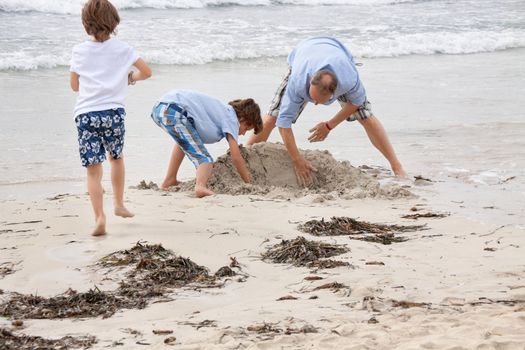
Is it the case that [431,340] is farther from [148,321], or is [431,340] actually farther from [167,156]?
[167,156]

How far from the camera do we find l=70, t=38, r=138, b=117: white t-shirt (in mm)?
5578

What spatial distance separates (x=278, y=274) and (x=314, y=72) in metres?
2.34

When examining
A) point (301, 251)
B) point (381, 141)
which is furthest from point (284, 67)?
point (301, 251)

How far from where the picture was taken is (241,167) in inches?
283

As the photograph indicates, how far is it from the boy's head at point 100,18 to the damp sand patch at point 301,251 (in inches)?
67.1

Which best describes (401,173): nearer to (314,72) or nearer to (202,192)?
(314,72)

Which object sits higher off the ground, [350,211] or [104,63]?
[104,63]

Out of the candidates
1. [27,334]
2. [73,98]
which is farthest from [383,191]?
[73,98]

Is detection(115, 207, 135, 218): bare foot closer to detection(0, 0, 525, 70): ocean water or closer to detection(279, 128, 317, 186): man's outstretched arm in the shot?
detection(279, 128, 317, 186): man's outstretched arm

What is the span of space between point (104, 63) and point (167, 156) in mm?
3000

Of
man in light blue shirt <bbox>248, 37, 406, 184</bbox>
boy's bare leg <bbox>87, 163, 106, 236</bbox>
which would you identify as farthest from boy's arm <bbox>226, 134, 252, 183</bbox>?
boy's bare leg <bbox>87, 163, 106, 236</bbox>

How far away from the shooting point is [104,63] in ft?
18.3

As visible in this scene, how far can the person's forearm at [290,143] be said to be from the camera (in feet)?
23.4

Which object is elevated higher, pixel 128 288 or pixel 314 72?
pixel 314 72
